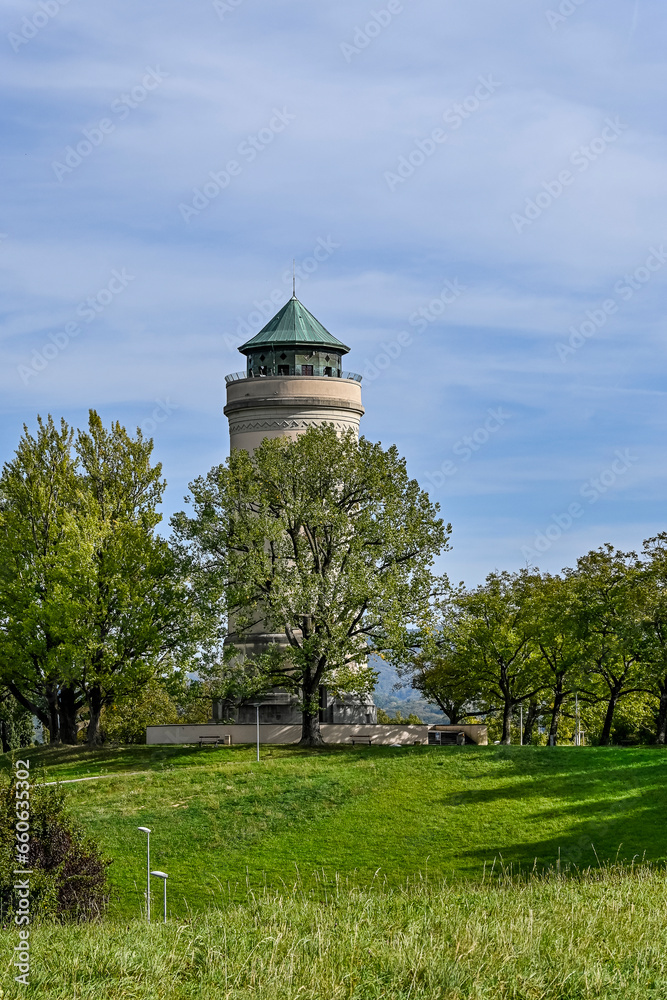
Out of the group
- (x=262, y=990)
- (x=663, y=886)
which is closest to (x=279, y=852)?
(x=663, y=886)

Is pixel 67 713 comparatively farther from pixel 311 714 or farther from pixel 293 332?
pixel 293 332

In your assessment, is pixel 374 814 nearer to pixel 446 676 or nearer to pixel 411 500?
pixel 411 500

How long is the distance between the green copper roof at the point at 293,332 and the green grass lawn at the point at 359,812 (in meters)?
22.1

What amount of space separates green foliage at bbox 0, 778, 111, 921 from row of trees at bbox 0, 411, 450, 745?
18.9 metres

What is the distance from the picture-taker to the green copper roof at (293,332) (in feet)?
202

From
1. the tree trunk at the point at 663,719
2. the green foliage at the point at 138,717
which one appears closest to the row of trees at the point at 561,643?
the tree trunk at the point at 663,719

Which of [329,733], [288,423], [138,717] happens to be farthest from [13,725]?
[288,423]

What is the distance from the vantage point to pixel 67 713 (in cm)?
5381

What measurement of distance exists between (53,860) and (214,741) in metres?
24.7

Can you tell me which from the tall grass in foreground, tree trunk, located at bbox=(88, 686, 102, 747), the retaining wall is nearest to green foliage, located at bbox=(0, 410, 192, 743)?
tree trunk, located at bbox=(88, 686, 102, 747)

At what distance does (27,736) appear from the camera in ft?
246

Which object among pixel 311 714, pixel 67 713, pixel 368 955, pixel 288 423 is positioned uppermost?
pixel 288 423

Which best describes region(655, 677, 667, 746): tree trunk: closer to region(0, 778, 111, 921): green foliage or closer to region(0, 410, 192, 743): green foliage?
region(0, 410, 192, 743): green foliage

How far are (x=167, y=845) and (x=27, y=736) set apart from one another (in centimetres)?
3970
